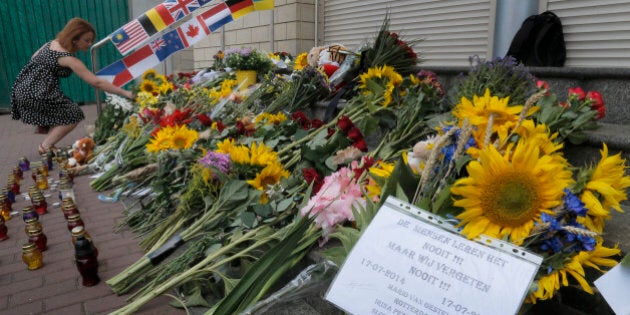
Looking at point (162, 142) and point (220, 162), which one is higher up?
point (220, 162)

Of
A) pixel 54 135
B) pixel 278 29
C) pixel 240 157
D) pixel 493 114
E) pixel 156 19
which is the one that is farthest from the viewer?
pixel 278 29

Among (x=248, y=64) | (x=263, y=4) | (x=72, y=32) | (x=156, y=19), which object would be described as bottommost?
(x=248, y=64)

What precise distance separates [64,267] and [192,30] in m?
3.83

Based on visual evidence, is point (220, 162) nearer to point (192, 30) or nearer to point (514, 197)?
point (514, 197)

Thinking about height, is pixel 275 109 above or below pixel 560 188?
below

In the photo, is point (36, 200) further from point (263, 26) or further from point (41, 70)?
point (263, 26)

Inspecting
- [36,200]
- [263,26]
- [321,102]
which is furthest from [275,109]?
[263,26]

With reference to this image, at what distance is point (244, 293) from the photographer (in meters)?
1.42

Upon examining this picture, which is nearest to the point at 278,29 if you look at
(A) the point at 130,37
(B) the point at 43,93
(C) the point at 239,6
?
(C) the point at 239,6

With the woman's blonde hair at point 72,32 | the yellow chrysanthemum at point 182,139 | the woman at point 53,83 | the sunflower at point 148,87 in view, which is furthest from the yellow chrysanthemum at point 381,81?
the woman's blonde hair at point 72,32

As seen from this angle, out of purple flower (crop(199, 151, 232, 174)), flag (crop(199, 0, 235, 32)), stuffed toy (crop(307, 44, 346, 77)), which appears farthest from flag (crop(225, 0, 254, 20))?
purple flower (crop(199, 151, 232, 174))

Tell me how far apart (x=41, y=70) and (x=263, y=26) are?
3.86m

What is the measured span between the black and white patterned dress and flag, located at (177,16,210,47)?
1.48m

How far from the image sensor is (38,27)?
11.2 m
